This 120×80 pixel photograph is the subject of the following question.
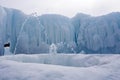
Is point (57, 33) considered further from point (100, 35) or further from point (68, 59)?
point (68, 59)

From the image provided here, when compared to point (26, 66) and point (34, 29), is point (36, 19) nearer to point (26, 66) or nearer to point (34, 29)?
point (34, 29)

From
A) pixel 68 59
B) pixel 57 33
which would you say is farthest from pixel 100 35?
pixel 68 59

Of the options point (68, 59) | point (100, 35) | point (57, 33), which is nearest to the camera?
point (68, 59)

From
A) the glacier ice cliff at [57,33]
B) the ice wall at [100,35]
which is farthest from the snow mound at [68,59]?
the ice wall at [100,35]

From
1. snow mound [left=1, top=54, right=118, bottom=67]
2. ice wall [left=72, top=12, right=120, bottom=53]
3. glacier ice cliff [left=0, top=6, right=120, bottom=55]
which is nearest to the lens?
snow mound [left=1, top=54, right=118, bottom=67]

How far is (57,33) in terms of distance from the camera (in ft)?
65.0

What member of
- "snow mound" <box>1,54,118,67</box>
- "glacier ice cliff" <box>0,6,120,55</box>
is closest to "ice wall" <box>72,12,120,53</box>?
"glacier ice cliff" <box>0,6,120,55</box>

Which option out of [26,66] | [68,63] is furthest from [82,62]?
[26,66]

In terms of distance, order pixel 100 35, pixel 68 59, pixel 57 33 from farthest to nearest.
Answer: pixel 57 33, pixel 100 35, pixel 68 59

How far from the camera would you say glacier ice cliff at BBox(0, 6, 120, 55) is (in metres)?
18.7

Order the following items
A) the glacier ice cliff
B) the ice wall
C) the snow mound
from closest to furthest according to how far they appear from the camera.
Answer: the snow mound → the glacier ice cliff → the ice wall

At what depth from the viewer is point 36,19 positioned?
19.7m

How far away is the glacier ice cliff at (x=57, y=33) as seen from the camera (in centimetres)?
1866

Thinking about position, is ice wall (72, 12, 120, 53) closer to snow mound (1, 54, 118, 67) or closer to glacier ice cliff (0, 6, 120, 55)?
glacier ice cliff (0, 6, 120, 55)
